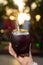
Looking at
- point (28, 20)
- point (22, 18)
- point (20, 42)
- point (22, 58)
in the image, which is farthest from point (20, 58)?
point (28, 20)

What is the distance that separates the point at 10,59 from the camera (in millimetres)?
4020

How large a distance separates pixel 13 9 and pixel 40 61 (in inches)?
37.7

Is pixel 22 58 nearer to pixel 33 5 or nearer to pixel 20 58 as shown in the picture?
pixel 20 58

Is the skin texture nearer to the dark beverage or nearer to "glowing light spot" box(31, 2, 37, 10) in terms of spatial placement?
the dark beverage

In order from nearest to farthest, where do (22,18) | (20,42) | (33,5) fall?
(20,42)
(22,18)
(33,5)

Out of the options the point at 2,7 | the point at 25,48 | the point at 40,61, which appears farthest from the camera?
the point at 2,7

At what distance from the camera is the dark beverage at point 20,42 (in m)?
0.98

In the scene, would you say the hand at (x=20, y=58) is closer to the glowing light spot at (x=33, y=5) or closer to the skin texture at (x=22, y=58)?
the skin texture at (x=22, y=58)

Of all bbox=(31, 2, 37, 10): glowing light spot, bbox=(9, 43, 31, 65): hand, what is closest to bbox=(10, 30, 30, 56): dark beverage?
bbox=(9, 43, 31, 65): hand

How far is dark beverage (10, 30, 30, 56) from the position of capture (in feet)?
3.22

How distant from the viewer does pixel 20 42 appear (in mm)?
982

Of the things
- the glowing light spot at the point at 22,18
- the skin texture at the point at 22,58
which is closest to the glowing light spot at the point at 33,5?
the glowing light spot at the point at 22,18

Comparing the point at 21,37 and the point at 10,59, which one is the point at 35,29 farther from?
the point at 21,37

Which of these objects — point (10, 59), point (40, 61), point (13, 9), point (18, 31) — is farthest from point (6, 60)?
point (18, 31)
